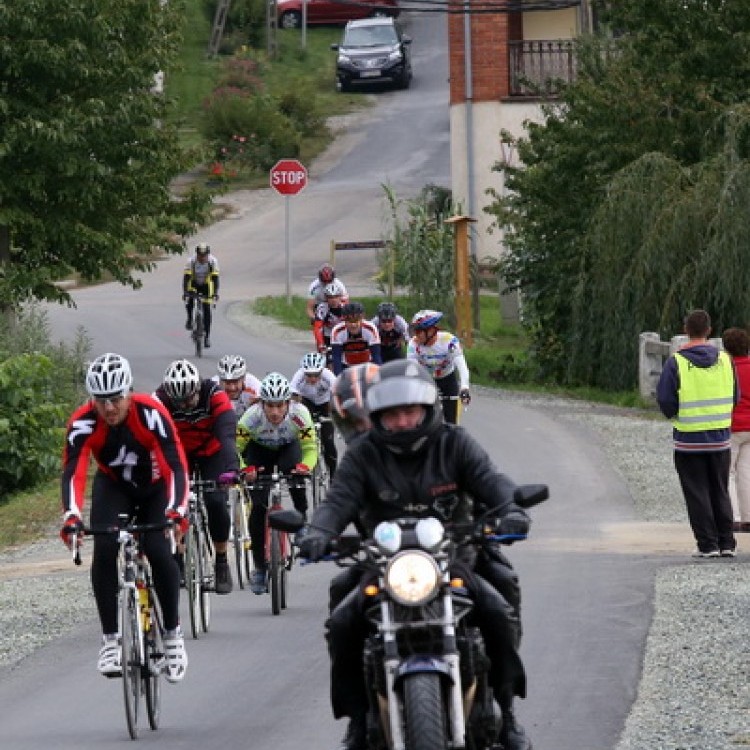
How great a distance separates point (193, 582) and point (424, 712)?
6183mm

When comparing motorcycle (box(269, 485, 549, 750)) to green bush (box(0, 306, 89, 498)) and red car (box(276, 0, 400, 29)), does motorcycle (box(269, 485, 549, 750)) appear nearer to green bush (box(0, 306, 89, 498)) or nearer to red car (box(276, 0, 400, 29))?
green bush (box(0, 306, 89, 498))

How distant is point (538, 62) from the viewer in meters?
49.8

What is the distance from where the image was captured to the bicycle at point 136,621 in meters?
10.5

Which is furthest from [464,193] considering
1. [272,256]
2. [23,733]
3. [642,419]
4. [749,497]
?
[23,733]

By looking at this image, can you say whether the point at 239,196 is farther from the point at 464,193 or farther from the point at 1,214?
the point at 1,214

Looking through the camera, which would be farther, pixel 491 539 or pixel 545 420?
pixel 545 420

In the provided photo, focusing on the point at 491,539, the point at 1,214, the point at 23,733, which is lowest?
the point at 23,733

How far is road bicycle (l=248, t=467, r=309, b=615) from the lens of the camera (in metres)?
14.5

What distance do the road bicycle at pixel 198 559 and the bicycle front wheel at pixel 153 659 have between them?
2387mm

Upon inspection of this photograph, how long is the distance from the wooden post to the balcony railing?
42.7 ft

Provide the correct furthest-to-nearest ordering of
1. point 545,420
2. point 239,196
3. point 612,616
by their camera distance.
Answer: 1. point 239,196
2. point 545,420
3. point 612,616

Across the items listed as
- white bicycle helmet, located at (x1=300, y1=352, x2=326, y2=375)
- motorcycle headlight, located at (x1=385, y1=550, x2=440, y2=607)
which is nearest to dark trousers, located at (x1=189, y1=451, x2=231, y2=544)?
white bicycle helmet, located at (x1=300, y1=352, x2=326, y2=375)

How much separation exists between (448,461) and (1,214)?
839 inches

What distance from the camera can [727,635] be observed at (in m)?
12.7
